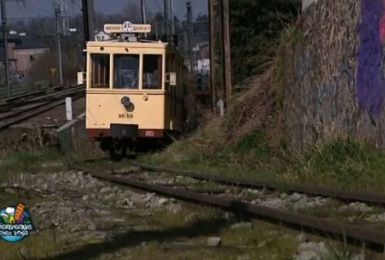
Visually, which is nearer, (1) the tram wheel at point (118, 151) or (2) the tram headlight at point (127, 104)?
(2) the tram headlight at point (127, 104)

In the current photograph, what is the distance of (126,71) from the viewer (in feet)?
71.9

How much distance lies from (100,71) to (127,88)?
838 millimetres

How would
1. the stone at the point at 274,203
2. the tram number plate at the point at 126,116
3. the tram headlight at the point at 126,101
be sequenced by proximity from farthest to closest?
1. the tram number plate at the point at 126,116
2. the tram headlight at the point at 126,101
3. the stone at the point at 274,203

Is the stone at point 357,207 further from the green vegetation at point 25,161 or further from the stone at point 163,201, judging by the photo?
the green vegetation at point 25,161

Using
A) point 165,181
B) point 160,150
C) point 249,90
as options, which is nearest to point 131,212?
point 165,181

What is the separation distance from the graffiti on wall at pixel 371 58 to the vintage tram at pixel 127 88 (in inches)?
350

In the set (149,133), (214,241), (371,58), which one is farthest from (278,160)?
(214,241)

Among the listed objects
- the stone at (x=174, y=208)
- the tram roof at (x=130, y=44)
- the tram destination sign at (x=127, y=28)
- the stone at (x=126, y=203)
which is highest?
the tram destination sign at (x=127, y=28)

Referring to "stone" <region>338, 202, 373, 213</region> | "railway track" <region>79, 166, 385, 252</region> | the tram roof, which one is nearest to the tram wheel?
the tram roof

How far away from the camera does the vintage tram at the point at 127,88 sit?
21688mm

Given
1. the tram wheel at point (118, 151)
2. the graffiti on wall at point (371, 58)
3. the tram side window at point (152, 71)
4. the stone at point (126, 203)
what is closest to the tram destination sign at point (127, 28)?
the tram side window at point (152, 71)

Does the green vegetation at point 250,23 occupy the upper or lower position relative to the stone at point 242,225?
upper

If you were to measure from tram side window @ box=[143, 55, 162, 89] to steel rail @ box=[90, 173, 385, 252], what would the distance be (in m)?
9.56

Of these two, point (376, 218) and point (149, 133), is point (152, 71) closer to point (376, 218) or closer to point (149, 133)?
point (149, 133)
